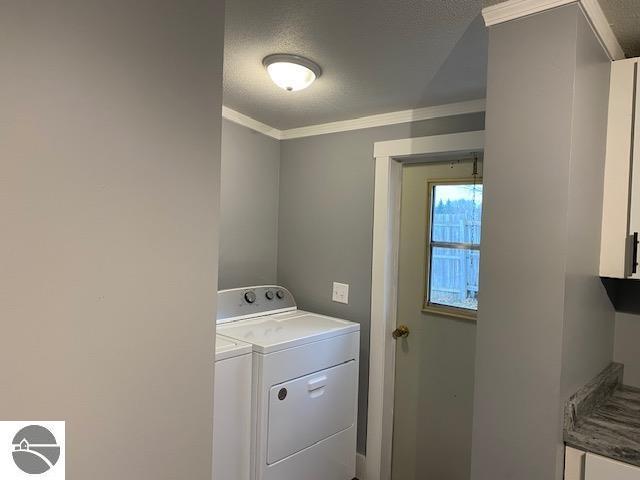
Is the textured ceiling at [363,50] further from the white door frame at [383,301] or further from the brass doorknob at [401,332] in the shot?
the brass doorknob at [401,332]

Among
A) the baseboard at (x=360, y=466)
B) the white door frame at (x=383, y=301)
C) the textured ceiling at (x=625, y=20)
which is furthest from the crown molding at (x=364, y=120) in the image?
the baseboard at (x=360, y=466)

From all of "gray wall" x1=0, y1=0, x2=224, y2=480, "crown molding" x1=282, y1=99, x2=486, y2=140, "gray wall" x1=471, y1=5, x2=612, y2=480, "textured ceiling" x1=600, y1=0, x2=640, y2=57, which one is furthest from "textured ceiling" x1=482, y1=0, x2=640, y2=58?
"gray wall" x1=0, y1=0, x2=224, y2=480

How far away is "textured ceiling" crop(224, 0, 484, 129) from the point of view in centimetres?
136

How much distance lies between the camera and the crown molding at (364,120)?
2154 mm

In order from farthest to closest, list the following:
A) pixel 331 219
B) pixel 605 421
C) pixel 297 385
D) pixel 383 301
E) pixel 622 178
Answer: pixel 331 219
pixel 383 301
pixel 297 385
pixel 622 178
pixel 605 421

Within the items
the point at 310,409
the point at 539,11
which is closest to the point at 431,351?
the point at 310,409

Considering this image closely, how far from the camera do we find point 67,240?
35.6 inches

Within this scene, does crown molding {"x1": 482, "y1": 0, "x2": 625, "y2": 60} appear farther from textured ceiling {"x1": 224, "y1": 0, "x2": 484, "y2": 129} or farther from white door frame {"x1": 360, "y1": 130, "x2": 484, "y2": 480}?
white door frame {"x1": 360, "y1": 130, "x2": 484, "y2": 480}

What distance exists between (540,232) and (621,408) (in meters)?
0.78

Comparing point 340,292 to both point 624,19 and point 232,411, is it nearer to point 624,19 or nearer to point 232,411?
point 232,411

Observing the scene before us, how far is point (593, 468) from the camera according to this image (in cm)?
117

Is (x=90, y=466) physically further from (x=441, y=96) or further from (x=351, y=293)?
(x=441, y=96)

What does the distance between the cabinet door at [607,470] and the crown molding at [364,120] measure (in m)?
1.60

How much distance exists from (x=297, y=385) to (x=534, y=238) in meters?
1.33
